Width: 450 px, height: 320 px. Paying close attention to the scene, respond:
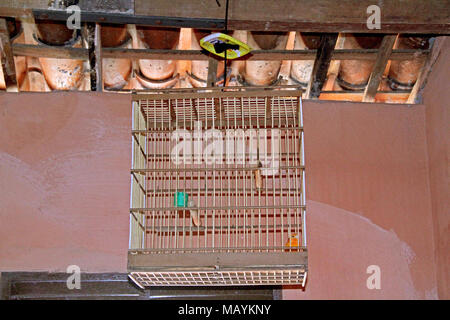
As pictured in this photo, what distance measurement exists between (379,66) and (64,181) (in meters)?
1.95

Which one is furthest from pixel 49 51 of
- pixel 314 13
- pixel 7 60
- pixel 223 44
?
pixel 314 13

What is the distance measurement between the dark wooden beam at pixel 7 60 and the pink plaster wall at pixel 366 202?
1.73 metres

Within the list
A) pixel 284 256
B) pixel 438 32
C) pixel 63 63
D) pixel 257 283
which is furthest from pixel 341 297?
pixel 63 63

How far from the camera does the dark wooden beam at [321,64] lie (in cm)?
412

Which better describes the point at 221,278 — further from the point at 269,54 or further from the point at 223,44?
the point at 269,54

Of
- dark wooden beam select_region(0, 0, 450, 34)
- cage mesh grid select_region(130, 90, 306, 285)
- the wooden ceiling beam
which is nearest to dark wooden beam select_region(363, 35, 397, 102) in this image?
the wooden ceiling beam

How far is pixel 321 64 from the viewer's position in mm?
4180

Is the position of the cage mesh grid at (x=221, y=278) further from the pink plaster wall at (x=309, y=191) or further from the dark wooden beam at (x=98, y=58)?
the dark wooden beam at (x=98, y=58)

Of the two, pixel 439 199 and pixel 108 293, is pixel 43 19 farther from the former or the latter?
pixel 439 199

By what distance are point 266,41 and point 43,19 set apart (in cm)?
131

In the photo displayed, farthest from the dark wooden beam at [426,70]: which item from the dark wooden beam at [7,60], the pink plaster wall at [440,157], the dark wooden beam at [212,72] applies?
the dark wooden beam at [7,60]

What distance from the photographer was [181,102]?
3.80m

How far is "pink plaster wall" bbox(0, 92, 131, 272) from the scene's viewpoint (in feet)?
12.9

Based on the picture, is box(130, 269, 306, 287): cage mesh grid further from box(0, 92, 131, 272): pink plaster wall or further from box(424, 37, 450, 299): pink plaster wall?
box(424, 37, 450, 299): pink plaster wall
